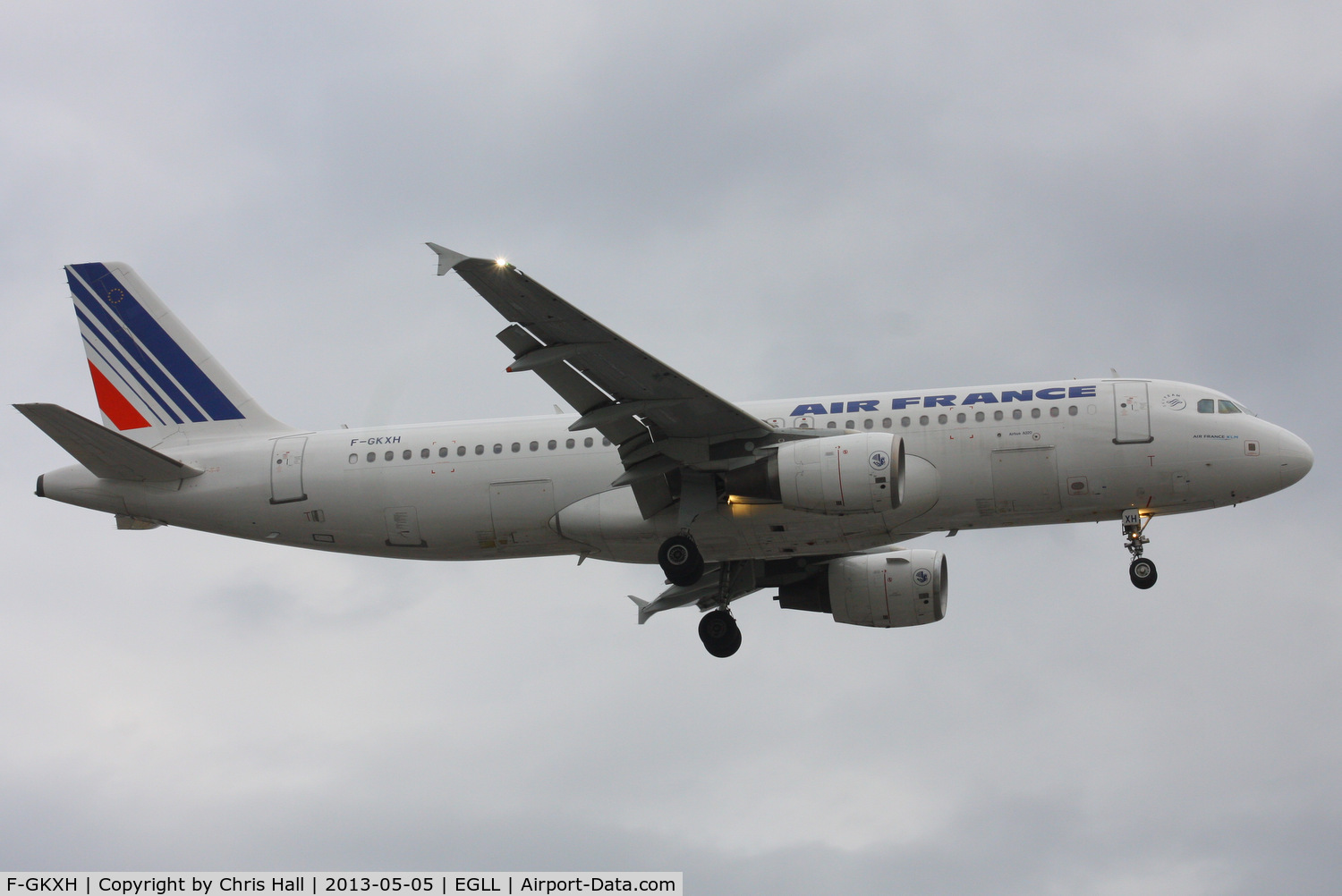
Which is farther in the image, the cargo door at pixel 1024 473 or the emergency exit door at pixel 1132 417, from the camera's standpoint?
the emergency exit door at pixel 1132 417

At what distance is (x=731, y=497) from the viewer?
99.1 feet

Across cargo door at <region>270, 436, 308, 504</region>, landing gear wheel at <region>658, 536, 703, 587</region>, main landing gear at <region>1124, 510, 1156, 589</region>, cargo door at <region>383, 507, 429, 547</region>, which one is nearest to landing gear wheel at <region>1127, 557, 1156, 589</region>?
main landing gear at <region>1124, 510, 1156, 589</region>

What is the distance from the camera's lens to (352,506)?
32375mm

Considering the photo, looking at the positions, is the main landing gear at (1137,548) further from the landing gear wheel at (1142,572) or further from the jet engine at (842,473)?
the jet engine at (842,473)

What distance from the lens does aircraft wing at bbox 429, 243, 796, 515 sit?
1030 inches

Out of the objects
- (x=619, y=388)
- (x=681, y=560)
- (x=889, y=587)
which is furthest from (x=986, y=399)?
(x=619, y=388)

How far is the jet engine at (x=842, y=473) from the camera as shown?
28.2 metres

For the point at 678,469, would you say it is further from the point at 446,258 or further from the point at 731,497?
the point at 446,258

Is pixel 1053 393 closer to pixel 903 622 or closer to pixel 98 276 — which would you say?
pixel 903 622

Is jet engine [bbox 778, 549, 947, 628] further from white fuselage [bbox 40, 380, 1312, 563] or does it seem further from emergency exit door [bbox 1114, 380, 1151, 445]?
emergency exit door [bbox 1114, 380, 1151, 445]

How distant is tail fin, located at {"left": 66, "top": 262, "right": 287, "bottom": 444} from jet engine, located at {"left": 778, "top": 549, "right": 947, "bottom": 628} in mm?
14182

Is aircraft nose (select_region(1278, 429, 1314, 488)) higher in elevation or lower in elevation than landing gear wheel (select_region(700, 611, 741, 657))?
higher

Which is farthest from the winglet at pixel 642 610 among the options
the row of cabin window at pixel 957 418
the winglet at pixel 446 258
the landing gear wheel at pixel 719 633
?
the winglet at pixel 446 258

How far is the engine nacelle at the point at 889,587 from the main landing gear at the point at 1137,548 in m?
5.48
